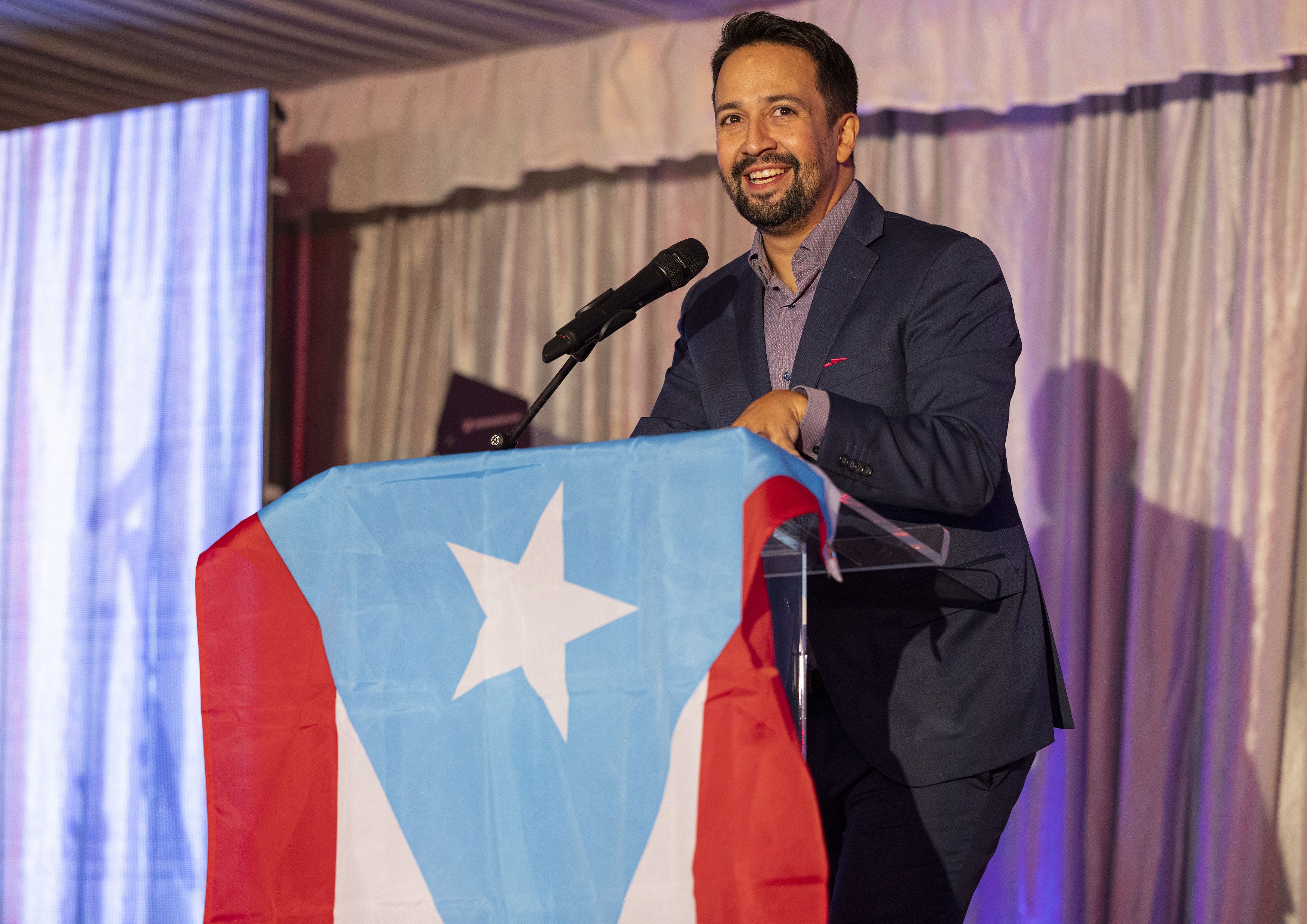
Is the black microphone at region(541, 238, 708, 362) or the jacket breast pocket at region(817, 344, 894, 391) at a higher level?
the black microphone at region(541, 238, 708, 362)

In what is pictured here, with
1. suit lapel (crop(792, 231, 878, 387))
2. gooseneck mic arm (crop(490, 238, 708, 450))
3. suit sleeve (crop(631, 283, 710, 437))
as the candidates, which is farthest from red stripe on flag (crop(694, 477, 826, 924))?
Answer: suit sleeve (crop(631, 283, 710, 437))

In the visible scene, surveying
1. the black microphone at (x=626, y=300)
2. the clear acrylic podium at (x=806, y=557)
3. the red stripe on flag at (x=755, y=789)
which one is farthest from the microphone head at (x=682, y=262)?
the red stripe on flag at (x=755, y=789)

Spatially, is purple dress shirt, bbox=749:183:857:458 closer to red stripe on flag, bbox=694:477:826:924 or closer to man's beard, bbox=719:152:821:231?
man's beard, bbox=719:152:821:231

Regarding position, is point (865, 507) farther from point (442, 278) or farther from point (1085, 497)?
point (442, 278)

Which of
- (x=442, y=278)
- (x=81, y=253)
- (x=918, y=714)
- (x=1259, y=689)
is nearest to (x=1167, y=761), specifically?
(x=1259, y=689)

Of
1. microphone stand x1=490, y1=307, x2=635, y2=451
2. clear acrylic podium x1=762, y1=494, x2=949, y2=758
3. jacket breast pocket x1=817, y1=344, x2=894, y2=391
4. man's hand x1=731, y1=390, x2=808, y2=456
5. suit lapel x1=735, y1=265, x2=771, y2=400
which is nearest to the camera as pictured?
clear acrylic podium x1=762, y1=494, x2=949, y2=758

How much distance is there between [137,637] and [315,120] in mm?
2126

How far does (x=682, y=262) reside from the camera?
1.87m

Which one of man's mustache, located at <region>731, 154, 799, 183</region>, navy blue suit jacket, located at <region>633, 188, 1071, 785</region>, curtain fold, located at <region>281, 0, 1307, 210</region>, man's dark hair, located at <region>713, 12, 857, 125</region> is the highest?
curtain fold, located at <region>281, 0, 1307, 210</region>

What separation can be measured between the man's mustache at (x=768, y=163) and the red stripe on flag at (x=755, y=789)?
32.6 inches

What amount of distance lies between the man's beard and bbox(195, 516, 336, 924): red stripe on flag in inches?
35.9

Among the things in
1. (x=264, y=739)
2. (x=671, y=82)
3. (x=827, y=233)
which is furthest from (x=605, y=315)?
(x=671, y=82)

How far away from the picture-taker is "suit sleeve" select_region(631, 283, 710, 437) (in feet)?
6.77

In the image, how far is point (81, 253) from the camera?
4129mm
